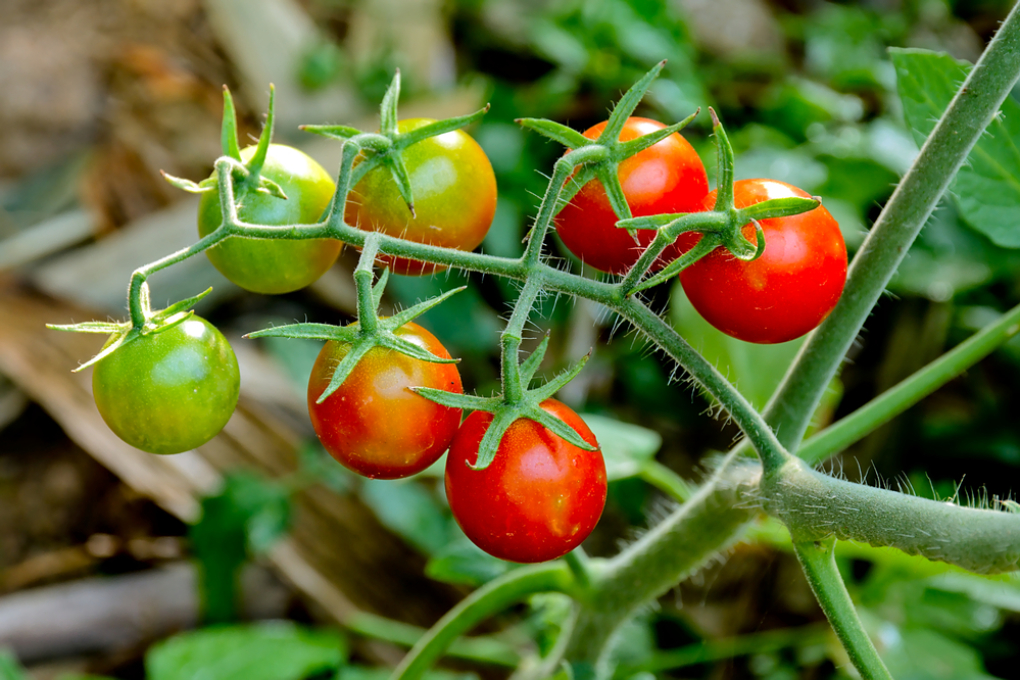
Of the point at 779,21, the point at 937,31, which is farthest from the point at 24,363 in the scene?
the point at 937,31

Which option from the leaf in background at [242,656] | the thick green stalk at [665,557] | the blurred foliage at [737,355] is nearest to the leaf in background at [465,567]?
the blurred foliage at [737,355]

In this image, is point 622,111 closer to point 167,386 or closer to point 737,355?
point 167,386

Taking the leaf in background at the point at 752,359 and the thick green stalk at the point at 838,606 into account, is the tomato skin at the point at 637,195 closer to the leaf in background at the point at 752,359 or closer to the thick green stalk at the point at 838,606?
the thick green stalk at the point at 838,606

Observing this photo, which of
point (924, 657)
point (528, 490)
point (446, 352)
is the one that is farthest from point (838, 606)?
point (924, 657)

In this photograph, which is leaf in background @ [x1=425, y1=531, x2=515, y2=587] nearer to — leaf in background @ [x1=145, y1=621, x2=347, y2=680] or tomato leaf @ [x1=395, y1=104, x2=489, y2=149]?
leaf in background @ [x1=145, y1=621, x2=347, y2=680]

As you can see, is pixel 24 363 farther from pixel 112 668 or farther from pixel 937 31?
pixel 937 31

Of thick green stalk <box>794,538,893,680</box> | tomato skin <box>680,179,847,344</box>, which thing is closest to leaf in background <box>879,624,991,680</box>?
thick green stalk <box>794,538,893,680</box>
